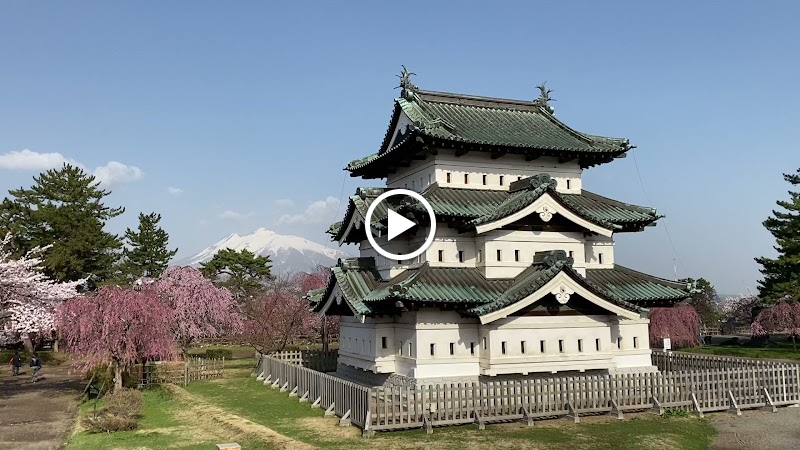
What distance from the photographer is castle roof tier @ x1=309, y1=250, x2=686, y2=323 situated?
826 inches

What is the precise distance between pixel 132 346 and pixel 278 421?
32.3 feet

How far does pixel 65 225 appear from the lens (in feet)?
182

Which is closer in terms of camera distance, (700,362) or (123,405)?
(123,405)

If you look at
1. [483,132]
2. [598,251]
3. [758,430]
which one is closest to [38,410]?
[483,132]

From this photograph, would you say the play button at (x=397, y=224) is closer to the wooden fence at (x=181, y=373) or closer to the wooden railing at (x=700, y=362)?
the wooden railing at (x=700, y=362)

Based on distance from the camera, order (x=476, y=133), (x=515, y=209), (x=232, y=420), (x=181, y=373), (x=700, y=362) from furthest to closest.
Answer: (x=181, y=373) → (x=700, y=362) → (x=476, y=133) → (x=515, y=209) → (x=232, y=420)

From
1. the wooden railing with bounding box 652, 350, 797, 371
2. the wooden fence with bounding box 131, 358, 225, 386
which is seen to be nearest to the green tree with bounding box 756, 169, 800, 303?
the wooden railing with bounding box 652, 350, 797, 371

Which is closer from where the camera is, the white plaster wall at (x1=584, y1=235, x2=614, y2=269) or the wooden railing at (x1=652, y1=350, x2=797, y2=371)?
the wooden railing at (x1=652, y1=350, x2=797, y2=371)

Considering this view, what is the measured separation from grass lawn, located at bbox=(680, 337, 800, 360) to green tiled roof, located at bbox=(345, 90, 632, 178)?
3420 cm

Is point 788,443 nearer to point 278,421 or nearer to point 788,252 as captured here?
point 278,421

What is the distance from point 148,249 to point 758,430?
2649 inches

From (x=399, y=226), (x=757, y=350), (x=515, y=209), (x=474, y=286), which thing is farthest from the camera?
(x=757, y=350)

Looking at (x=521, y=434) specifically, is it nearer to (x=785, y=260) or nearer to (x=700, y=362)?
→ (x=700, y=362)

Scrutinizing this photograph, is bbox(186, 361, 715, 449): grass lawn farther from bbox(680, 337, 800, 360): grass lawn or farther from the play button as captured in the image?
bbox(680, 337, 800, 360): grass lawn
